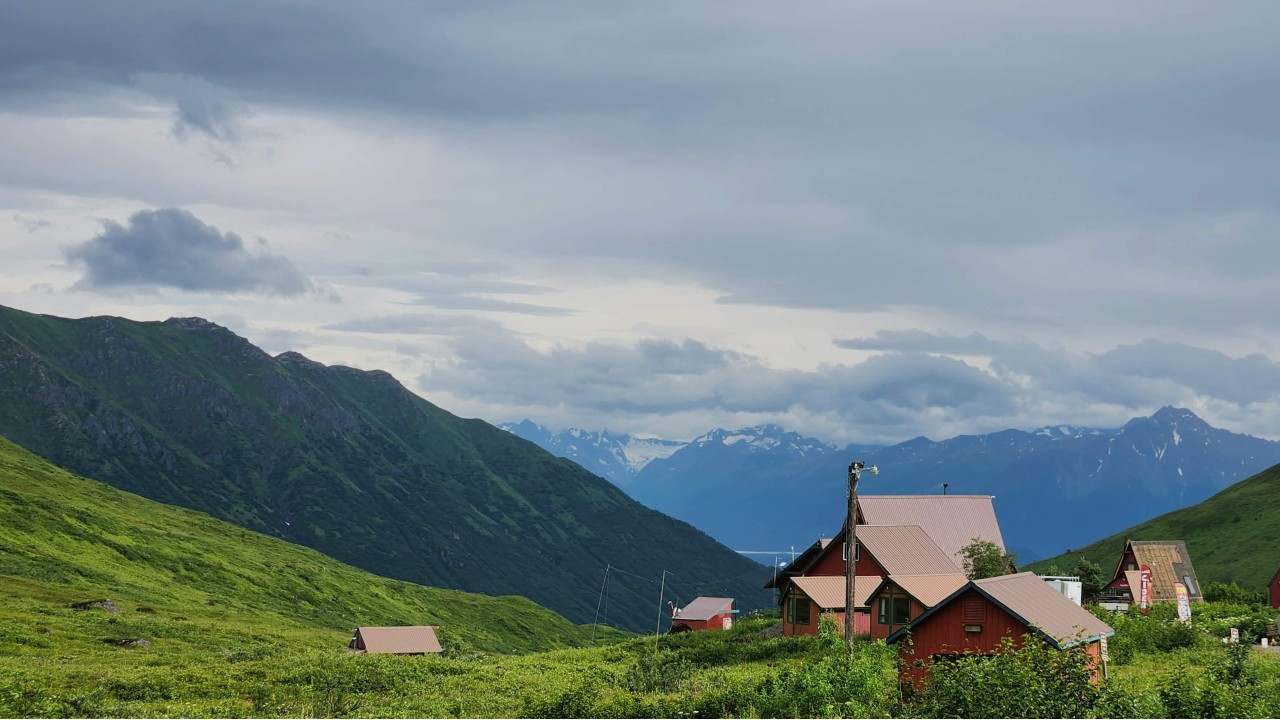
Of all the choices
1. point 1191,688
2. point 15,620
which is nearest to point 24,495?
point 15,620

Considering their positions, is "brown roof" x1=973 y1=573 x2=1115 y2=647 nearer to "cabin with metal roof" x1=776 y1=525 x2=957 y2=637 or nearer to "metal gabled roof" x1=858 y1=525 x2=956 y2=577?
"cabin with metal roof" x1=776 y1=525 x2=957 y2=637

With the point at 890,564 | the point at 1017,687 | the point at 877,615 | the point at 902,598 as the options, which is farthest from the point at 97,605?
the point at 1017,687

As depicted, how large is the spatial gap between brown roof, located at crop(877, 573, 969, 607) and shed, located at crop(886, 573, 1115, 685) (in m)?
16.7

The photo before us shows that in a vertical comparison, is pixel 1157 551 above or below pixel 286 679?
above

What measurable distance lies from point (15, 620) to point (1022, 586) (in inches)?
3600

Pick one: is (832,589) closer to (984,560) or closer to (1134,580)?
(984,560)

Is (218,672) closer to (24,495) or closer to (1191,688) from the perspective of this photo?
(1191,688)

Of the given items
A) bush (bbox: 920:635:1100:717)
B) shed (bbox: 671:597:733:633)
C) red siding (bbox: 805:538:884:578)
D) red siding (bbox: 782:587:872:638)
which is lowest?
shed (bbox: 671:597:733:633)

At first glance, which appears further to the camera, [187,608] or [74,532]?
[74,532]

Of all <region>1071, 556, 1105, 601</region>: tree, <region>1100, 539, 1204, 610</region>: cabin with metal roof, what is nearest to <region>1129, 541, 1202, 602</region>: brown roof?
<region>1100, 539, 1204, 610</region>: cabin with metal roof

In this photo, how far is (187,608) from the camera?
137125mm

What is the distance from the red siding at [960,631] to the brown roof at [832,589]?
2751 centimetres

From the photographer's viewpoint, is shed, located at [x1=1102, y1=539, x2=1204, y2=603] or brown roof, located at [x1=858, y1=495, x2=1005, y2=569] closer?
brown roof, located at [x1=858, y1=495, x2=1005, y2=569]

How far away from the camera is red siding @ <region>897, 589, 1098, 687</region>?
46656mm
